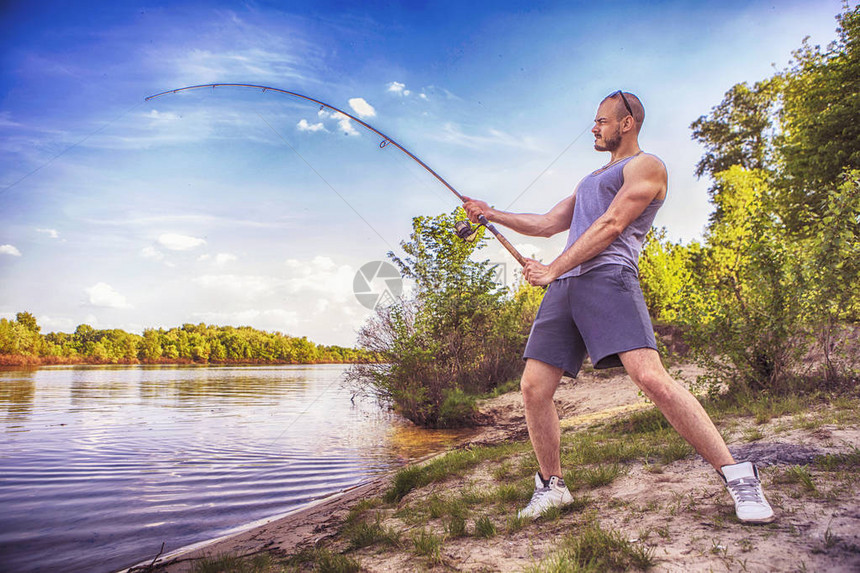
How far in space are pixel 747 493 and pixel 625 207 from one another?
1448 millimetres

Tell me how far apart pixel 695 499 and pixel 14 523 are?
17.1 feet

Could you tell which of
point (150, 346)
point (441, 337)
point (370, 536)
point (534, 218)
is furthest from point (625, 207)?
point (150, 346)

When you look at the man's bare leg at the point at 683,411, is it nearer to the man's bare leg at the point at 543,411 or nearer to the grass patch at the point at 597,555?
the man's bare leg at the point at 543,411

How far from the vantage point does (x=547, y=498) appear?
8.82ft

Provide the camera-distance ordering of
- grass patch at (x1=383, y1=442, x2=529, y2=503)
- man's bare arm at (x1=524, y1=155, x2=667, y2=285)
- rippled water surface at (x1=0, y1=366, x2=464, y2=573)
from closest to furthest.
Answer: man's bare arm at (x1=524, y1=155, x2=667, y2=285) < rippled water surface at (x1=0, y1=366, x2=464, y2=573) < grass patch at (x1=383, y1=442, x2=529, y2=503)

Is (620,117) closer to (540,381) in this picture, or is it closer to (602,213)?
(602,213)

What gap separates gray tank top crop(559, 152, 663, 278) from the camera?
2.62 metres

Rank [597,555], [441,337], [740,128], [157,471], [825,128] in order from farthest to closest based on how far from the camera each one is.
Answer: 1. [740,128]
2. [825,128]
3. [441,337]
4. [157,471]
5. [597,555]

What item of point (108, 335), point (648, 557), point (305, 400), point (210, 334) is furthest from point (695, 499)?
point (210, 334)

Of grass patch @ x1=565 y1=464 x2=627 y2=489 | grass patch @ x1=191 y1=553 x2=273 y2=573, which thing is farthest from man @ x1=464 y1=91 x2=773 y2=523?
grass patch @ x1=191 y1=553 x2=273 y2=573

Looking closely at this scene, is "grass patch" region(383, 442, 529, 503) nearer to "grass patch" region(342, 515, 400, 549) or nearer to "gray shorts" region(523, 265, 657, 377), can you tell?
"grass patch" region(342, 515, 400, 549)

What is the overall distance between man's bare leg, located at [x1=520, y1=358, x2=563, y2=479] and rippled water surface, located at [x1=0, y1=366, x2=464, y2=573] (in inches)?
109

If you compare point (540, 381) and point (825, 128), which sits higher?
point (825, 128)

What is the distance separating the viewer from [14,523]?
4.11 metres
